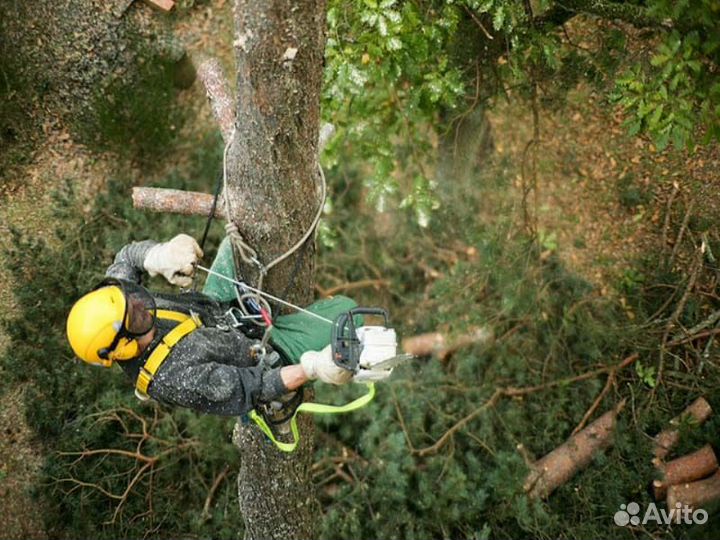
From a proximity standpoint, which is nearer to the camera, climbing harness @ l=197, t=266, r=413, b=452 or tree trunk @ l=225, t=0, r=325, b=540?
tree trunk @ l=225, t=0, r=325, b=540

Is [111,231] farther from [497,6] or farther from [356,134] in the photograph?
[497,6]

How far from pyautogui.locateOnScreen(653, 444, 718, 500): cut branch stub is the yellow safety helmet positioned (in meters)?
3.61

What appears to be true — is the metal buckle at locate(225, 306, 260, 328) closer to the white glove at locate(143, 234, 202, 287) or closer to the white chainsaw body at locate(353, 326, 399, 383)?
the white glove at locate(143, 234, 202, 287)

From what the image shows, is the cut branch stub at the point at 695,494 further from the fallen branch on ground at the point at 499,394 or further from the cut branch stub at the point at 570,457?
the fallen branch on ground at the point at 499,394

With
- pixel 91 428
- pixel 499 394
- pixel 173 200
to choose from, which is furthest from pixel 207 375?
pixel 499 394

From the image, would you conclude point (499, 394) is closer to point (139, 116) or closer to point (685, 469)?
point (685, 469)

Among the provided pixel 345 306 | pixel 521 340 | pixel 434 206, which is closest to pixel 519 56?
pixel 434 206

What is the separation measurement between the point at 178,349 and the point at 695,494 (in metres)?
3.58

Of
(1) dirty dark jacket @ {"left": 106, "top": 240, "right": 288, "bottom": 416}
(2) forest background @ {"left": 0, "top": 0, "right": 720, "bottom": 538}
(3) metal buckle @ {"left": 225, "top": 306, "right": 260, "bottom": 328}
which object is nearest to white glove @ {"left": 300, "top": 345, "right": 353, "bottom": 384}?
(1) dirty dark jacket @ {"left": 106, "top": 240, "right": 288, "bottom": 416}

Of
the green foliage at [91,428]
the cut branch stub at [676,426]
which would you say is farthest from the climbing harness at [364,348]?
the cut branch stub at [676,426]

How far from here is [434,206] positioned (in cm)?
411

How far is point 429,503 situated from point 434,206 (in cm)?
203

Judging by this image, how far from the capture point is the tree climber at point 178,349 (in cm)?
237

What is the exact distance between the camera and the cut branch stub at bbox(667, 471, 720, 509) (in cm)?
Answer: 407
